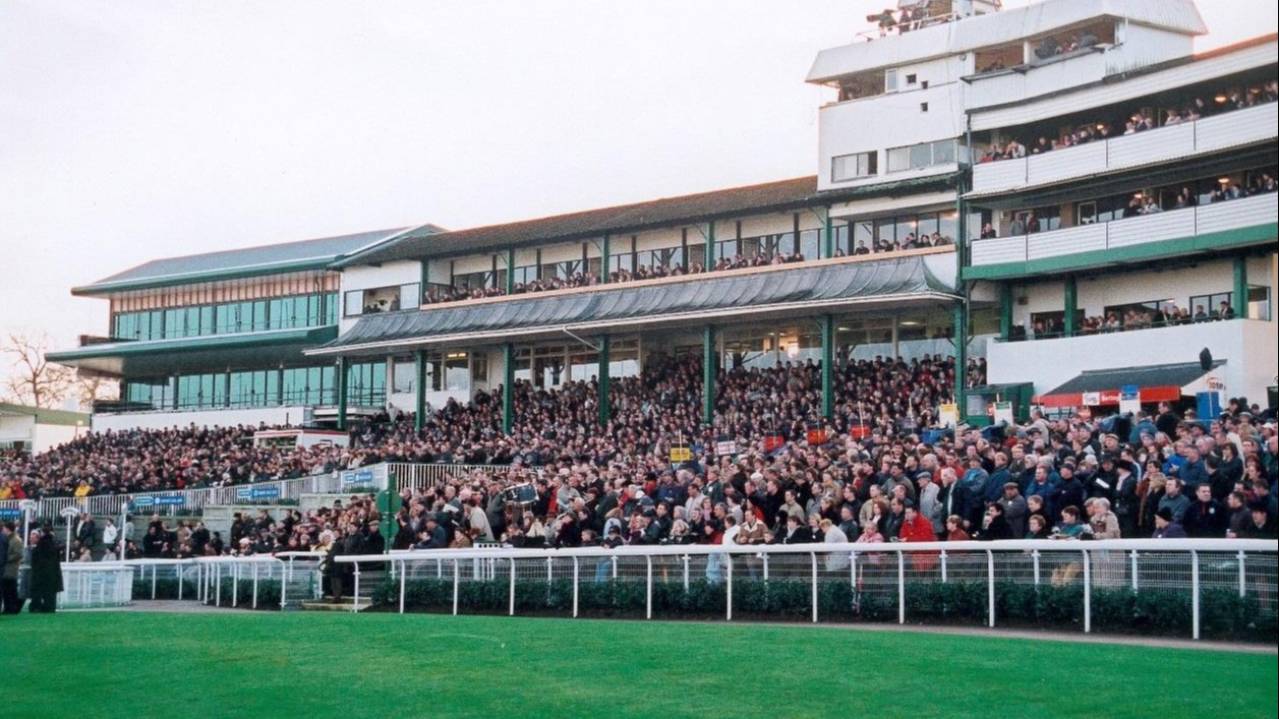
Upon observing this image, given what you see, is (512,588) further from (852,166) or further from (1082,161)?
(852,166)

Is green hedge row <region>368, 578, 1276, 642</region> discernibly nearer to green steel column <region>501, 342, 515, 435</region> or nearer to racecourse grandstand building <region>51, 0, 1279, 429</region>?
racecourse grandstand building <region>51, 0, 1279, 429</region>

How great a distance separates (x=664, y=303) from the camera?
132ft

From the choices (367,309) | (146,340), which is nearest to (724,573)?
(367,309)

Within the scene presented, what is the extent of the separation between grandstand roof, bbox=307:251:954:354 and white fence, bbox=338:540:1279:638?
17146 millimetres

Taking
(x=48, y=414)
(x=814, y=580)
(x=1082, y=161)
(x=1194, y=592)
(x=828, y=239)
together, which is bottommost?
(x=814, y=580)

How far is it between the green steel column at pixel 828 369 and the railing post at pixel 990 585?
2009cm

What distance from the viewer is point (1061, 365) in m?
32.2

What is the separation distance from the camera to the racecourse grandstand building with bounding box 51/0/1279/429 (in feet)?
101

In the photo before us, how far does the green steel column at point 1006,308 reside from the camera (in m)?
34.5

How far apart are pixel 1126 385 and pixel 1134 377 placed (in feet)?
2.17

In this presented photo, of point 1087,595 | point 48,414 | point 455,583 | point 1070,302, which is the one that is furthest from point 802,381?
point 48,414

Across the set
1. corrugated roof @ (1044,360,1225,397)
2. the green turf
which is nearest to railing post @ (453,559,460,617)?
the green turf

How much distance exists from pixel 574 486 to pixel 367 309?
28.9 metres

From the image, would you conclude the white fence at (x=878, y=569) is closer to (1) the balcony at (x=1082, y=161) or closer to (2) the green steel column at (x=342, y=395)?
(1) the balcony at (x=1082, y=161)
